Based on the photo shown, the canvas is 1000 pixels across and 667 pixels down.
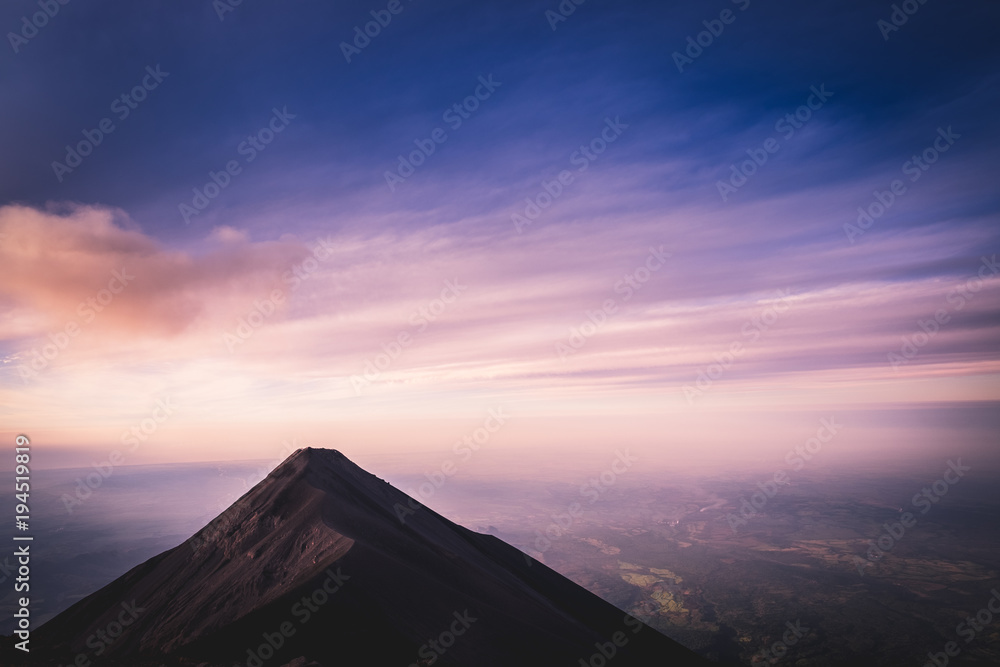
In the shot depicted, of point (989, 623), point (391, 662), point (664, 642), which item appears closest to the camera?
point (391, 662)

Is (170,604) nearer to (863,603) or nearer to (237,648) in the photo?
(237,648)

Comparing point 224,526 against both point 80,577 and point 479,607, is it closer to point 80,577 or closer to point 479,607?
point 479,607

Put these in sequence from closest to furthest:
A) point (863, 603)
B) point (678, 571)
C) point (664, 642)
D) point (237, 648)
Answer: point (237, 648)
point (664, 642)
point (863, 603)
point (678, 571)

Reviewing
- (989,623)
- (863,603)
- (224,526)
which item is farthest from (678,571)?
(224,526)

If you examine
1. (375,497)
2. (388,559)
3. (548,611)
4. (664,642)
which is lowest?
(664,642)

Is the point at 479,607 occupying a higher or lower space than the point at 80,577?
higher

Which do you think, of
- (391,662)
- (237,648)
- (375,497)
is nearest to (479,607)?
(391,662)

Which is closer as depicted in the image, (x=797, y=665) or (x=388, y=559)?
(x=388, y=559)
